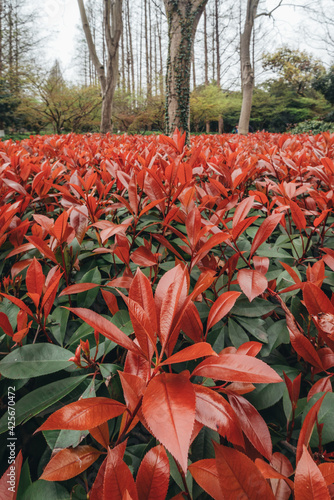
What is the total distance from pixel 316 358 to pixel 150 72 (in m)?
35.4

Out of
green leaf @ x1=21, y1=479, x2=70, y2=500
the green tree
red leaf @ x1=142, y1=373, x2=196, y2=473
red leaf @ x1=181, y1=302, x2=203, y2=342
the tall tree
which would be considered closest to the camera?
red leaf @ x1=142, y1=373, x2=196, y2=473

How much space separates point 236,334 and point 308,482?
405 mm

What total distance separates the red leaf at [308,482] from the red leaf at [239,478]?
0.13 feet

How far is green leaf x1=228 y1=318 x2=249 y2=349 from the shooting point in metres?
0.71

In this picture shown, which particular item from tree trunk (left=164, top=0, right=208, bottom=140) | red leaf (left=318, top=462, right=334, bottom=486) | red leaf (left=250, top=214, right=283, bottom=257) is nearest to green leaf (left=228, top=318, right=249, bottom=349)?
red leaf (left=250, top=214, right=283, bottom=257)

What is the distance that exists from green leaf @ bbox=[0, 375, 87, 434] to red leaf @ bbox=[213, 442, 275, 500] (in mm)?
355

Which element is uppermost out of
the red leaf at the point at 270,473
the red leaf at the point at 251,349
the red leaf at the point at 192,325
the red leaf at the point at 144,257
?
the red leaf at the point at 144,257

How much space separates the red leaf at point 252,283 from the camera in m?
0.67

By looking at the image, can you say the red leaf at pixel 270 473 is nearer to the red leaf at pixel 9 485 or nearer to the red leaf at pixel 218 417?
the red leaf at pixel 218 417

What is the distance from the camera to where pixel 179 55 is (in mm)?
4797

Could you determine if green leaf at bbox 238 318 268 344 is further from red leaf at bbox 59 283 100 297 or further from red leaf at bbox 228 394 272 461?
red leaf at bbox 59 283 100 297

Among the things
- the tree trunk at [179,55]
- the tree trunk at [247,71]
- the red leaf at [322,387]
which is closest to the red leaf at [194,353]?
the red leaf at [322,387]

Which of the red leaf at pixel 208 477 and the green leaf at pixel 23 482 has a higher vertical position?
the red leaf at pixel 208 477

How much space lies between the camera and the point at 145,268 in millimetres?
911
